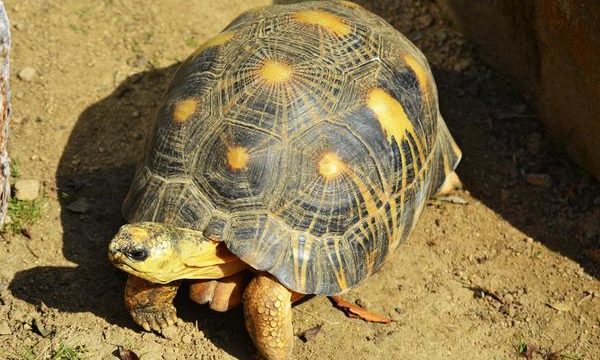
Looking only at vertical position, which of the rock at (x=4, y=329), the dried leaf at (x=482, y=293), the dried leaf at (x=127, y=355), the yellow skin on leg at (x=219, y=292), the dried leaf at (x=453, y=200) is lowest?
the dried leaf at (x=482, y=293)

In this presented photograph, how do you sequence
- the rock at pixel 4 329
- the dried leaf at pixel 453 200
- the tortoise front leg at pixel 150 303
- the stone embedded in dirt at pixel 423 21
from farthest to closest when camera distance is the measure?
the stone embedded in dirt at pixel 423 21 < the dried leaf at pixel 453 200 < the rock at pixel 4 329 < the tortoise front leg at pixel 150 303

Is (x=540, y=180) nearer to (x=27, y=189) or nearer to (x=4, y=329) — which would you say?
(x=27, y=189)

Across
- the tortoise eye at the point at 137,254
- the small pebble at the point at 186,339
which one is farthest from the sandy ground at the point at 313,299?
the tortoise eye at the point at 137,254

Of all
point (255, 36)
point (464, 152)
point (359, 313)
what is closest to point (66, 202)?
point (255, 36)

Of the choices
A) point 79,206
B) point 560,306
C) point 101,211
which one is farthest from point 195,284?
point 560,306

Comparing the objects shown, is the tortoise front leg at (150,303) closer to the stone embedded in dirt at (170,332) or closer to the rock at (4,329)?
the stone embedded in dirt at (170,332)

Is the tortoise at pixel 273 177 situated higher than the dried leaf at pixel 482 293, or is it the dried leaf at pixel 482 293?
the tortoise at pixel 273 177

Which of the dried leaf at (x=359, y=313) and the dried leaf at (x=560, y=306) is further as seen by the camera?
the dried leaf at (x=560, y=306)

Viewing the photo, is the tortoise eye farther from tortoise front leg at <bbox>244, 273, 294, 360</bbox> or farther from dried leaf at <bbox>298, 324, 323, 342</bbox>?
dried leaf at <bbox>298, 324, 323, 342</bbox>

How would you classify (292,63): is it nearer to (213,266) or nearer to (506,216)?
(213,266)
